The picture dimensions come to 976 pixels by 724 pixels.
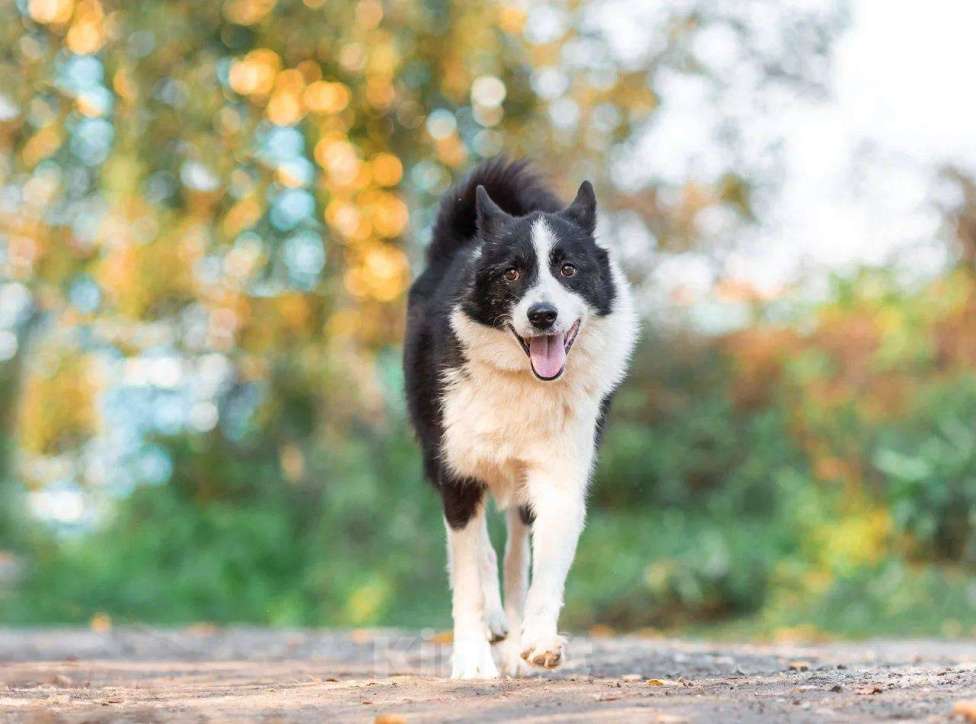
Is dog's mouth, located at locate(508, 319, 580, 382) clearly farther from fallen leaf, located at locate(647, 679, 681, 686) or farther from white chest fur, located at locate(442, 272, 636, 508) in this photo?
fallen leaf, located at locate(647, 679, 681, 686)

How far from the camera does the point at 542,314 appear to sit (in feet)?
16.6

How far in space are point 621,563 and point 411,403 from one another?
5841mm

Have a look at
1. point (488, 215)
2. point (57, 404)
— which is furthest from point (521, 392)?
point (57, 404)

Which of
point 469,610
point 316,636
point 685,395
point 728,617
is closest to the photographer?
point 469,610

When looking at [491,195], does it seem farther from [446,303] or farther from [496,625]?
[496,625]

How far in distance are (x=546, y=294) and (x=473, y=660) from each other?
1524 mm

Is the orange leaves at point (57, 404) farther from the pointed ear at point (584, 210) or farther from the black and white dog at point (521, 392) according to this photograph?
the pointed ear at point (584, 210)

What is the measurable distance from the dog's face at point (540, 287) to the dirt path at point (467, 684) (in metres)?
1.32

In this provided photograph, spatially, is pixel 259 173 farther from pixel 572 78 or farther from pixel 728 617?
pixel 728 617

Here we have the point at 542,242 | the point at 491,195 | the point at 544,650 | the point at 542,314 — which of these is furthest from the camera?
the point at 491,195

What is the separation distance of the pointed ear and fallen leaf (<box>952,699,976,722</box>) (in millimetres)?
2523

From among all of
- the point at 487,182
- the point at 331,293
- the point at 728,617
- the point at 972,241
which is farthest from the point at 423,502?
the point at 487,182

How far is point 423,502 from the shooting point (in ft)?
43.1

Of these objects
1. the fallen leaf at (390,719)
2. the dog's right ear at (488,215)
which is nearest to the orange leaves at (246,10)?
the dog's right ear at (488,215)
